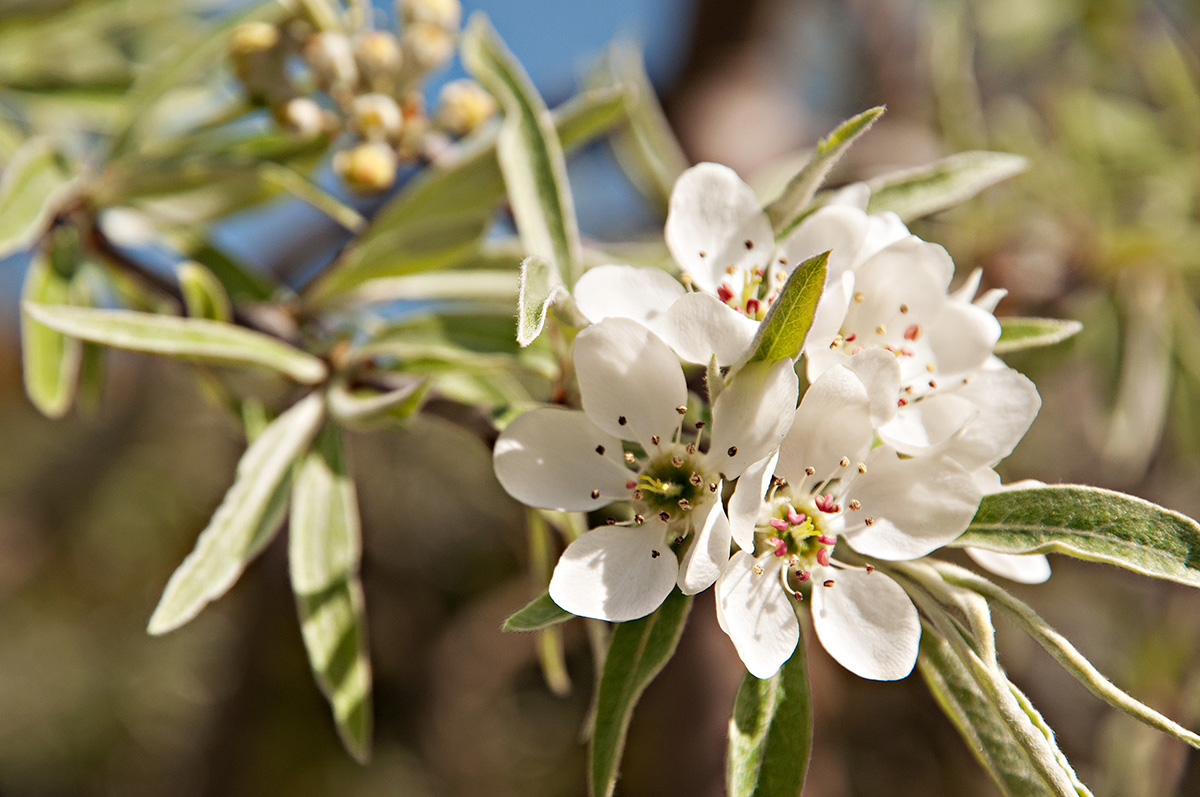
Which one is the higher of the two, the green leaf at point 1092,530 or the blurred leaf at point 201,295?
the green leaf at point 1092,530

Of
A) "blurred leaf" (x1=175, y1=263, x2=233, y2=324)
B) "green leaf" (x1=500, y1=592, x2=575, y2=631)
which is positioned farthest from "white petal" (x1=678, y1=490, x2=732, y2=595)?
"blurred leaf" (x1=175, y1=263, x2=233, y2=324)

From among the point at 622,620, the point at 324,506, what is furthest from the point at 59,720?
the point at 622,620

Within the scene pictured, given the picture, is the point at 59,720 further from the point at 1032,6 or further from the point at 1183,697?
the point at 1032,6

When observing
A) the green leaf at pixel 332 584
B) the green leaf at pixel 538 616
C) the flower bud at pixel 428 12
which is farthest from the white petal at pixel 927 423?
the flower bud at pixel 428 12

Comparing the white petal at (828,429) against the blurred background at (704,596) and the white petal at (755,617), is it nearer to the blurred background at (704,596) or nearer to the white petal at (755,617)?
the white petal at (755,617)

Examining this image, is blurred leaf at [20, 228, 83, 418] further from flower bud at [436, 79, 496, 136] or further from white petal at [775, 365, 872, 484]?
white petal at [775, 365, 872, 484]
